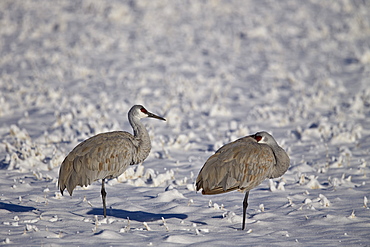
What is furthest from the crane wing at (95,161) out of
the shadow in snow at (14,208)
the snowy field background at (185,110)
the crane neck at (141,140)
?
the shadow in snow at (14,208)

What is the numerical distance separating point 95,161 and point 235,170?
2010 mm

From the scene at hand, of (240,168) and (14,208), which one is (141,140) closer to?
(240,168)

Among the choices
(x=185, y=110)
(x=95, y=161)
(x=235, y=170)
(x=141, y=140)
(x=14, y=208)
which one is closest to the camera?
(x=235, y=170)

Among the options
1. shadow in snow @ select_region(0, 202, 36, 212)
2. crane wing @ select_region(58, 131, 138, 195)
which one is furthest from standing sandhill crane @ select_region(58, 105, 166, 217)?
shadow in snow @ select_region(0, 202, 36, 212)

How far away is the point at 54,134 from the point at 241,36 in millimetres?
13647

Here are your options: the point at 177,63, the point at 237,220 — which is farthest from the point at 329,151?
the point at 177,63

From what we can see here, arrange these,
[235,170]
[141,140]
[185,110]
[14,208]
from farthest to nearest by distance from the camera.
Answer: [185,110] < [141,140] < [14,208] < [235,170]

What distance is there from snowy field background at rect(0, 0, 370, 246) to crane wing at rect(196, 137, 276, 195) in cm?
57

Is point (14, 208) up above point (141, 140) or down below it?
below

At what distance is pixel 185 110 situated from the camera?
1337 centimetres

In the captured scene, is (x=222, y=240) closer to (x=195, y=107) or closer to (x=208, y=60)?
(x=195, y=107)

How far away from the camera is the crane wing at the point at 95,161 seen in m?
6.53

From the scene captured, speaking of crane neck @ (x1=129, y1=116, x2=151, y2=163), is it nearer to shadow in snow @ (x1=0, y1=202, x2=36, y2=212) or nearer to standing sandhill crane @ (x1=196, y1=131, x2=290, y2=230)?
standing sandhill crane @ (x1=196, y1=131, x2=290, y2=230)

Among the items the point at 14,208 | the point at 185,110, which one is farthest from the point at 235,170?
the point at 185,110
